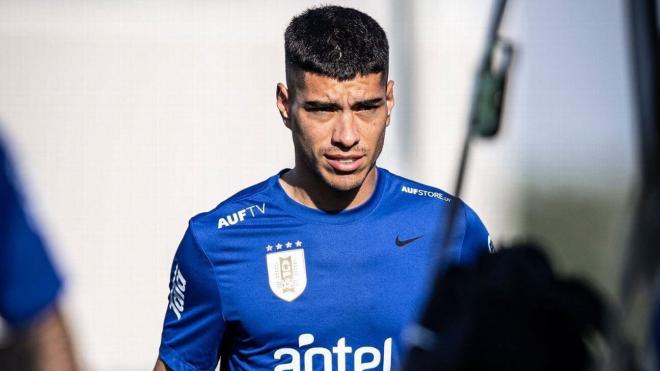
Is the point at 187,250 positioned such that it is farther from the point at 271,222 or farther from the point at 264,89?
the point at 264,89

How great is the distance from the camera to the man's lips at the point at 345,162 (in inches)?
136

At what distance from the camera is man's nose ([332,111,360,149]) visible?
3416 millimetres

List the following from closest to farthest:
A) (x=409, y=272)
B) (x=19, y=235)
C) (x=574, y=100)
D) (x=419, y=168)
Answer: (x=19, y=235), (x=409, y=272), (x=419, y=168), (x=574, y=100)

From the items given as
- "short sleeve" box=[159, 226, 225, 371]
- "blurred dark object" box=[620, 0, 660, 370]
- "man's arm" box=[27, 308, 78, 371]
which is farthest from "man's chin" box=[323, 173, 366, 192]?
"blurred dark object" box=[620, 0, 660, 370]

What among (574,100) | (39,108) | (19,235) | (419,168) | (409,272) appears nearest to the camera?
(19,235)

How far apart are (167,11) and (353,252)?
4184mm

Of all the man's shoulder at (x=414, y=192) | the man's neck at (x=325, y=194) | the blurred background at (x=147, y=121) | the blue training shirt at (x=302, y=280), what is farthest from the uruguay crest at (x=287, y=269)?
the blurred background at (x=147, y=121)

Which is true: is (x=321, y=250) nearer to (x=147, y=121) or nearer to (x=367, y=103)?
(x=367, y=103)

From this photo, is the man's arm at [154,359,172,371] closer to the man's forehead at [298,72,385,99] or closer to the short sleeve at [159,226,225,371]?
the short sleeve at [159,226,225,371]

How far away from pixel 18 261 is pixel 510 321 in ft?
2.96

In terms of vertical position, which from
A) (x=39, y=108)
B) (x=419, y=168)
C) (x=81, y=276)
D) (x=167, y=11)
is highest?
(x=167, y=11)

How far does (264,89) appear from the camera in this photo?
24.5 feet

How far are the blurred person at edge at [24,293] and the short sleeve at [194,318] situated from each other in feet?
4.48

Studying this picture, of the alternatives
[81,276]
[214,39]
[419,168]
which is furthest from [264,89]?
[81,276]
